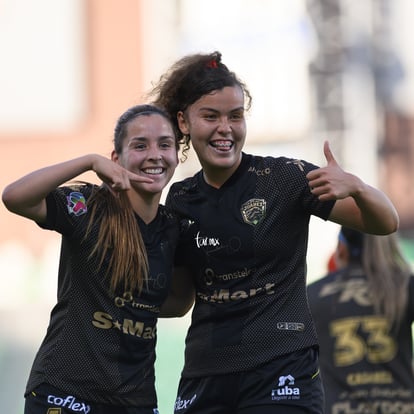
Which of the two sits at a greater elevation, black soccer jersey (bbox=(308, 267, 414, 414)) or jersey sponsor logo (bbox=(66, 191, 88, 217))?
jersey sponsor logo (bbox=(66, 191, 88, 217))

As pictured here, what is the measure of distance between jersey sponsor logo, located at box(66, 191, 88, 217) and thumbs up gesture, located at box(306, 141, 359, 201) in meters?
0.84

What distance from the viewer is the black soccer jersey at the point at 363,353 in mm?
5719

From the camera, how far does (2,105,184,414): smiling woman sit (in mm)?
3805

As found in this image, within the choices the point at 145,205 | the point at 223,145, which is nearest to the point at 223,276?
the point at 145,205

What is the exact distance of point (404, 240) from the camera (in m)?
17.0

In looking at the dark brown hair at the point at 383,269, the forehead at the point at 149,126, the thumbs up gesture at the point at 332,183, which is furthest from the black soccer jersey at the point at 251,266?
the dark brown hair at the point at 383,269

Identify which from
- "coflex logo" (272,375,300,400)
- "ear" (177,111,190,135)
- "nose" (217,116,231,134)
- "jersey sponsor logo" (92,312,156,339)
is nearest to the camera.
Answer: "jersey sponsor logo" (92,312,156,339)

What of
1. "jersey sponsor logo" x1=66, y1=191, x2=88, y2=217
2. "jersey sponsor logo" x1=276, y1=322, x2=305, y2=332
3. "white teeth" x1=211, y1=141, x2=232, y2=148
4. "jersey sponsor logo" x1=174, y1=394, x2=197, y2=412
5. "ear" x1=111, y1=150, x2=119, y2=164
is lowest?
"jersey sponsor logo" x1=174, y1=394, x2=197, y2=412

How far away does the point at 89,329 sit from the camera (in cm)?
390

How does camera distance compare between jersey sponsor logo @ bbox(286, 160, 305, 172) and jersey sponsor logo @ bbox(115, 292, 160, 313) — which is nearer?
jersey sponsor logo @ bbox(115, 292, 160, 313)

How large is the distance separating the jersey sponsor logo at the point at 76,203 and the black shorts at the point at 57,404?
64 centimetres

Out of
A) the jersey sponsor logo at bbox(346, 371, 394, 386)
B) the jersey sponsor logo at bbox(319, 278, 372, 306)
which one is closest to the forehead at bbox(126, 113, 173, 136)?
the jersey sponsor logo at bbox(319, 278, 372, 306)

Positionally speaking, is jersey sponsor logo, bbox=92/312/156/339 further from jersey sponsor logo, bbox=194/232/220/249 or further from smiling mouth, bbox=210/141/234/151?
smiling mouth, bbox=210/141/234/151

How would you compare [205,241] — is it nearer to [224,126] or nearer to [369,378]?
[224,126]
